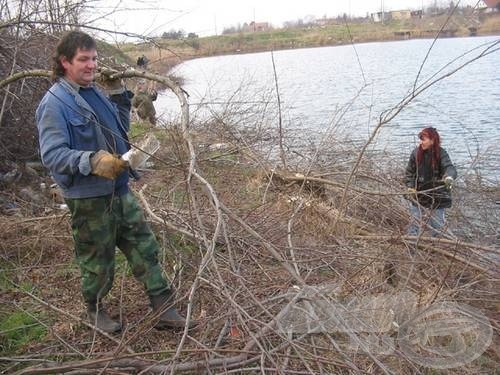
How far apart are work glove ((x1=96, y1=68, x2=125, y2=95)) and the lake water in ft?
7.36

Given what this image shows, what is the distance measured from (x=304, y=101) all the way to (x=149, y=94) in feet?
21.1

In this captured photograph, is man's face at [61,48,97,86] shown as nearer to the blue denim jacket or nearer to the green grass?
the blue denim jacket

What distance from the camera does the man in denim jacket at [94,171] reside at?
8.95 feet

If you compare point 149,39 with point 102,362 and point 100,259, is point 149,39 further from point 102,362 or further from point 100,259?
point 102,362

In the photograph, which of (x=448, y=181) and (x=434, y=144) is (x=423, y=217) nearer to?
(x=448, y=181)

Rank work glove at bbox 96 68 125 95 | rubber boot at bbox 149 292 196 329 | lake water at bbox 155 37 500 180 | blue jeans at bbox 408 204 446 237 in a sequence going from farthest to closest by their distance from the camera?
1. lake water at bbox 155 37 500 180
2. blue jeans at bbox 408 204 446 237
3. work glove at bbox 96 68 125 95
4. rubber boot at bbox 149 292 196 329

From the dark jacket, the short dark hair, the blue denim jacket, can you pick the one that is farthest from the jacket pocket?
the dark jacket

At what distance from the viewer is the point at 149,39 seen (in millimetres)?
4258

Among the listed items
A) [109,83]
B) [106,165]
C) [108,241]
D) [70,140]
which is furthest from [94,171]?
[109,83]

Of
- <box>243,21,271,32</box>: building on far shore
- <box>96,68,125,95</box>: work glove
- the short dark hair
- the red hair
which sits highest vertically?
<box>243,21,271,32</box>: building on far shore

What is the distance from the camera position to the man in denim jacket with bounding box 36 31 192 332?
273 cm

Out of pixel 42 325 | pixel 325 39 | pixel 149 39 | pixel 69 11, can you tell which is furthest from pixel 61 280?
pixel 325 39

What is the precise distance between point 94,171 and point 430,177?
3720 mm

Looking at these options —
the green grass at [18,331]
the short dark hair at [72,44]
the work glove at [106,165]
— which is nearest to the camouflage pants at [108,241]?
the work glove at [106,165]
